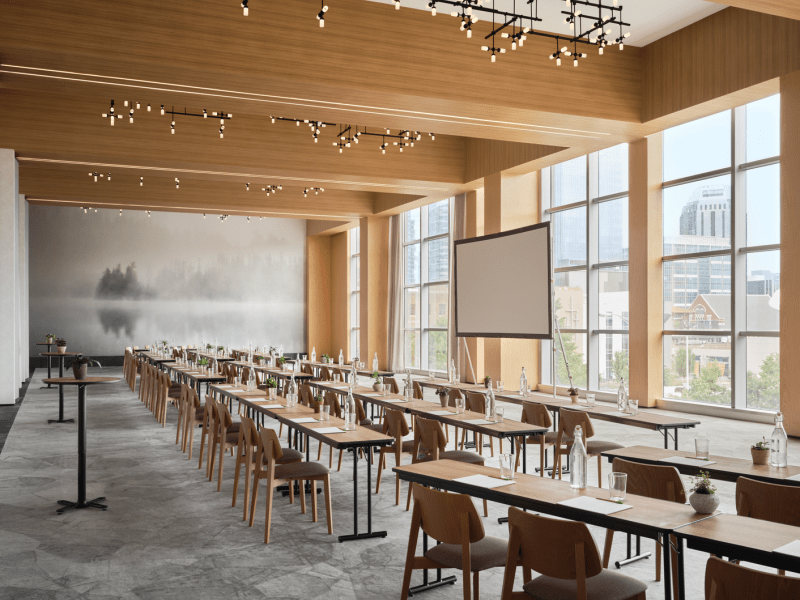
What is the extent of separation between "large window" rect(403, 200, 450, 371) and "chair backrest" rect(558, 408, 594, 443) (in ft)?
30.6

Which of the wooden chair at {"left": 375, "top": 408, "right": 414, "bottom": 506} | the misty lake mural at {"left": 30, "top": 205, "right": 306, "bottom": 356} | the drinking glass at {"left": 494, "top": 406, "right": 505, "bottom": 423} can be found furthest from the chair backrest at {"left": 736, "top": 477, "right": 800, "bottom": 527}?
the misty lake mural at {"left": 30, "top": 205, "right": 306, "bottom": 356}

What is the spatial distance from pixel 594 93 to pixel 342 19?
3.65 meters

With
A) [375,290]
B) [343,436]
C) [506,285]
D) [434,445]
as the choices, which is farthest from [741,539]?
[375,290]

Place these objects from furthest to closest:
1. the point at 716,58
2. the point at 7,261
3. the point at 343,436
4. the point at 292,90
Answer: the point at 7,261, the point at 716,58, the point at 292,90, the point at 343,436

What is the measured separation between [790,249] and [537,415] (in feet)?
12.2

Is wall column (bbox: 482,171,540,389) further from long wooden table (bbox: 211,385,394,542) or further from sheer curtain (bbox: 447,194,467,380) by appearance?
long wooden table (bbox: 211,385,394,542)

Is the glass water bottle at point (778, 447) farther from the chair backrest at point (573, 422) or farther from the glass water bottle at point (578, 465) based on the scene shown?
the chair backrest at point (573, 422)

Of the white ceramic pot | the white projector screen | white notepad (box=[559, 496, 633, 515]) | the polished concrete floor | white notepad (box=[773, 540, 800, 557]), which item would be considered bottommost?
the polished concrete floor

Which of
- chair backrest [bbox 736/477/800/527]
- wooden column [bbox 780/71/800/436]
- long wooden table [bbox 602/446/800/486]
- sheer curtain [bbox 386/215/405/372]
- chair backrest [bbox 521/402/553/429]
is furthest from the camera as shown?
sheer curtain [bbox 386/215/405/372]

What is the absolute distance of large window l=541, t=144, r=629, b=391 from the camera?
11.5 m

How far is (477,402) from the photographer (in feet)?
24.6

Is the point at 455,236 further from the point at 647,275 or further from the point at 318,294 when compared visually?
the point at 318,294

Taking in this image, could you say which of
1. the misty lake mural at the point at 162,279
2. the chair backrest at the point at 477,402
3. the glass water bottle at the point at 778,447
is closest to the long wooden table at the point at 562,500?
the glass water bottle at the point at 778,447

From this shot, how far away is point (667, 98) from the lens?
30.4 feet
